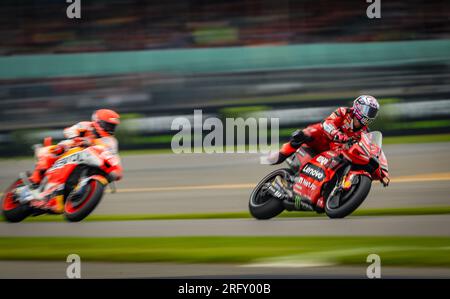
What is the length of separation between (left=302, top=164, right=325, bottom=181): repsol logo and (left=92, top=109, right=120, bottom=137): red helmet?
7.13 ft

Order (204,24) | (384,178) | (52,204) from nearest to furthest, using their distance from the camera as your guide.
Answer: (384,178) → (52,204) → (204,24)

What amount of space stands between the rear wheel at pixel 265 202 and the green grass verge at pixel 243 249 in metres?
0.43

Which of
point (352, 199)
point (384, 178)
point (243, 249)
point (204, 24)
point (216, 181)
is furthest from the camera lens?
point (204, 24)

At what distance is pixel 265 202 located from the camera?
23.6ft

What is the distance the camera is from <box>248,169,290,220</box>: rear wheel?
7.11 m

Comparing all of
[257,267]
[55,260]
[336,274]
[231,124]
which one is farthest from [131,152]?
[336,274]

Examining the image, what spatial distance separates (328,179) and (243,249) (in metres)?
1.07

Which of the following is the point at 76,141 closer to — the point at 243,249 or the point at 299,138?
the point at 243,249

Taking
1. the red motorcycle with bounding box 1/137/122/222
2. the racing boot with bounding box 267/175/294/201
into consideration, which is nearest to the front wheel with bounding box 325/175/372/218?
the racing boot with bounding box 267/175/294/201

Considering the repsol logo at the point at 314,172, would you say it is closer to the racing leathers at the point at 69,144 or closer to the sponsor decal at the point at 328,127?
the sponsor decal at the point at 328,127

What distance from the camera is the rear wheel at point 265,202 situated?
23.3 feet

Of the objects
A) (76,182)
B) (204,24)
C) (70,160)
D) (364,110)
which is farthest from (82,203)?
(364,110)

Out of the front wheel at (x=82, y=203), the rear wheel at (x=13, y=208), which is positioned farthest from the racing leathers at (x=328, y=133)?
the rear wheel at (x=13, y=208)

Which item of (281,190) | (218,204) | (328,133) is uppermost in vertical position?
(328,133)
